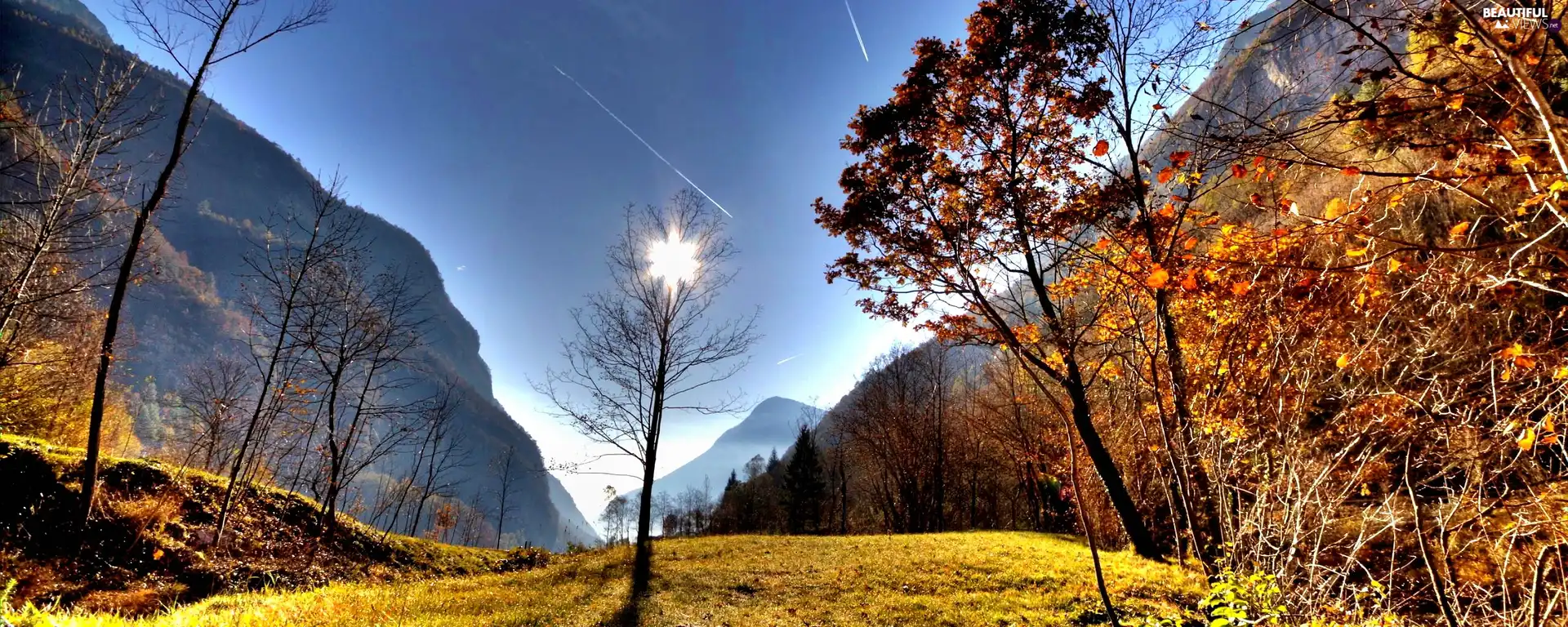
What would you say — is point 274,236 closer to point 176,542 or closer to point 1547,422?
point 176,542

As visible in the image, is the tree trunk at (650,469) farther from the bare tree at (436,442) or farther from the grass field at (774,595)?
the bare tree at (436,442)

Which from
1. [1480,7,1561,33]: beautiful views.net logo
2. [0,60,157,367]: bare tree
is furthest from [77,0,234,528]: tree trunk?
[1480,7,1561,33]: beautiful views.net logo

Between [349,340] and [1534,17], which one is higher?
[349,340]

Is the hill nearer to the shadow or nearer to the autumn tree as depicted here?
the shadow

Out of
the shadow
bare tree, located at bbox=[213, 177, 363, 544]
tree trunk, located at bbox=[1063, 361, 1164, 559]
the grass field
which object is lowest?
the shadow

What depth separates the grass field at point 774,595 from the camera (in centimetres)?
636

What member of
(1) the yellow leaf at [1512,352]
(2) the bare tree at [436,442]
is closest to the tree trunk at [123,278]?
(2) the bare tree at [436,442]

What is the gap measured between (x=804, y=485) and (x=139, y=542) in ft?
131

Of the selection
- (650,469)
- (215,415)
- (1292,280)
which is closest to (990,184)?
(1292,280)

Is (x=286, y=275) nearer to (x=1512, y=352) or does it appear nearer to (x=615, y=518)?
(x=1512, y=352)

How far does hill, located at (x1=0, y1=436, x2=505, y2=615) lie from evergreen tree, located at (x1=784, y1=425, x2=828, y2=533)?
3456cm

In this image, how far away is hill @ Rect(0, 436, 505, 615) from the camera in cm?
820

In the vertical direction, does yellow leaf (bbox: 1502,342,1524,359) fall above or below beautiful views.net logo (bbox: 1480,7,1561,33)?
below

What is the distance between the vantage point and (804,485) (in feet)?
149
